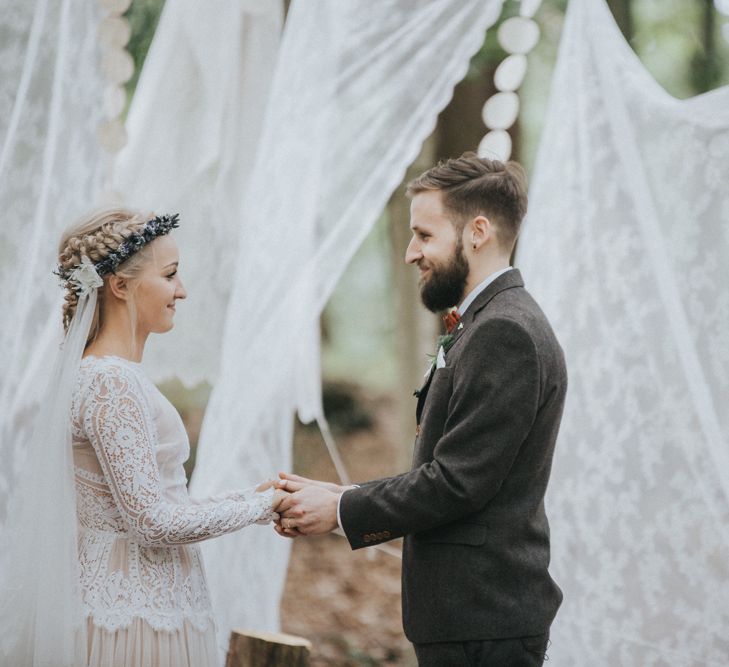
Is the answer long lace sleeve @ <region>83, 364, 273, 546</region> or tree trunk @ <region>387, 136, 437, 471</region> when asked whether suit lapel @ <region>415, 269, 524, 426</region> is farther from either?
tree trunk @ <region>387, 136, 437, 471</region>

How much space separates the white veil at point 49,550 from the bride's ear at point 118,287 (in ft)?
0.20

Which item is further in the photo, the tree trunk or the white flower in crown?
the tree trunk

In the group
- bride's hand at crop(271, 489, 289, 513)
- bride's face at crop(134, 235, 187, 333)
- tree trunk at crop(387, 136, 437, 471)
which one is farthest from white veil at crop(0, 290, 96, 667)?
tree trunk at crop(387, 136, 437, 471)

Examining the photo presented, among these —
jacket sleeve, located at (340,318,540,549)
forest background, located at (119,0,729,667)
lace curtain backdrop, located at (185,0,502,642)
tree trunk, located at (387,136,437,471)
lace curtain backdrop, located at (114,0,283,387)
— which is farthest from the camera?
tree trunk, located at (387,136,437,471)

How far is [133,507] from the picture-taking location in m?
2.24

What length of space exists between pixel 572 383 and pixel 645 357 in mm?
266

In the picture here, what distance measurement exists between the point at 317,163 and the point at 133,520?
5.07ft

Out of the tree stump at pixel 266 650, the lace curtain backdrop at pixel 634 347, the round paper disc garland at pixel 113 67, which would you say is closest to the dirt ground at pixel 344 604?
the tree stump at pixel 266 650

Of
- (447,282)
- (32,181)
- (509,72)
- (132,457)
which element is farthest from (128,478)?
(509,72)

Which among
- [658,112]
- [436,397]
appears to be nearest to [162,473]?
[436,397]

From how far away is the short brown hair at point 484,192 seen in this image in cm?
247

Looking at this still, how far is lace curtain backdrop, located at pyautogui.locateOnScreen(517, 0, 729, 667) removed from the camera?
2.84 meters

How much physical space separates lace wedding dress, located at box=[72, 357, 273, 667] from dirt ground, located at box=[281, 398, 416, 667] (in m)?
3.30

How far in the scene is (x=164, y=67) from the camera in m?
3.50
